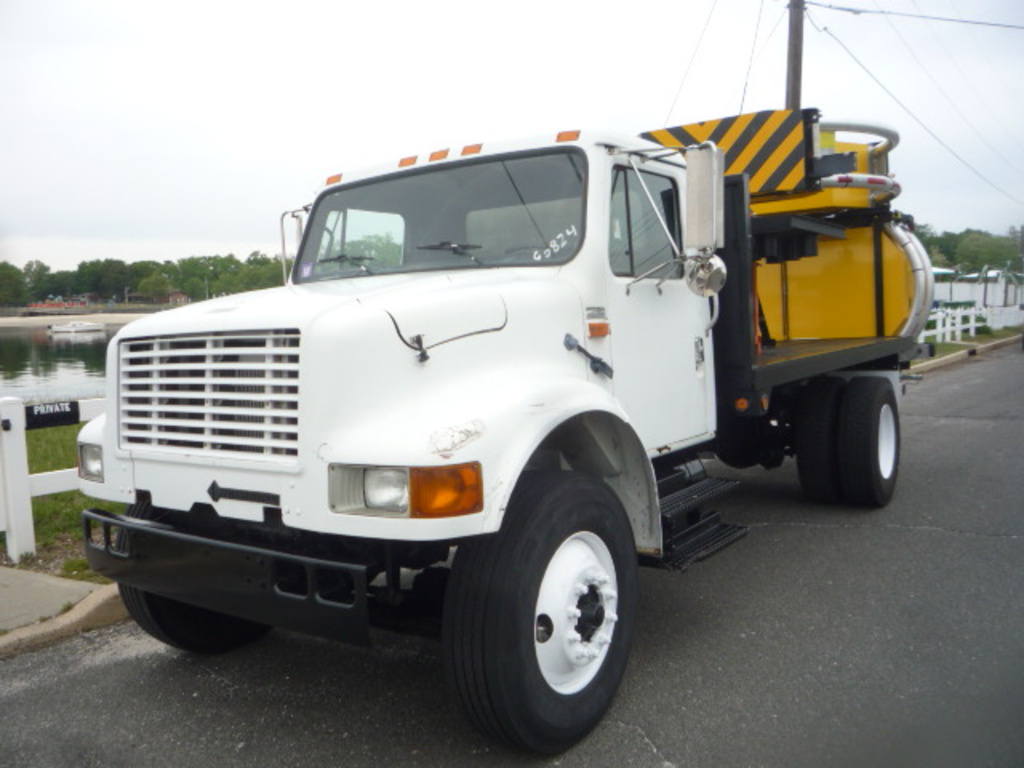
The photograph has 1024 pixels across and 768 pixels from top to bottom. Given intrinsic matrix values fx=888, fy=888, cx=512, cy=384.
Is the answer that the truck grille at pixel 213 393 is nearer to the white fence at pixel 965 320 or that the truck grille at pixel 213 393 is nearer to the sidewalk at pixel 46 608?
the sidewalk at pixel 46 608

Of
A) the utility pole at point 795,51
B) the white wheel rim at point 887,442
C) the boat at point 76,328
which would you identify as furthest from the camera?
the utility pole at point 795,51

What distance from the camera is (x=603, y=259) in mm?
3820

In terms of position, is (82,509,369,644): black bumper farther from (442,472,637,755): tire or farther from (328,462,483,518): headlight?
(442,472,637,755): tire

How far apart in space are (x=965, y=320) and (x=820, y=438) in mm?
27028

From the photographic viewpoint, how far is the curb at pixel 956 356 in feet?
59.6

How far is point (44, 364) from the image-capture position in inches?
252

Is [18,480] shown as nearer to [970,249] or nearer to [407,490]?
[407,490]

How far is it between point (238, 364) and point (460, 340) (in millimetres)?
771

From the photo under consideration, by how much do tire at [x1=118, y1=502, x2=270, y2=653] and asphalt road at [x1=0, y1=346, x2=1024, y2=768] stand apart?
86 millimetres

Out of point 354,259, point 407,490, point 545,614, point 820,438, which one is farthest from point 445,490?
point 820,438

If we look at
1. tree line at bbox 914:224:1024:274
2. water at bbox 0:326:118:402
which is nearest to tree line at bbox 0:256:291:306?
water at bbox 0:326:118:402

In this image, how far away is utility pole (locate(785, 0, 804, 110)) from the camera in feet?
52.0

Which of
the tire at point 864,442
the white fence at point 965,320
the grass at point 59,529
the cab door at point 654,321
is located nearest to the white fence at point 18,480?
the grass at point 59,529

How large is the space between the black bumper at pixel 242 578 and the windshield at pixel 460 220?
5.10ft
